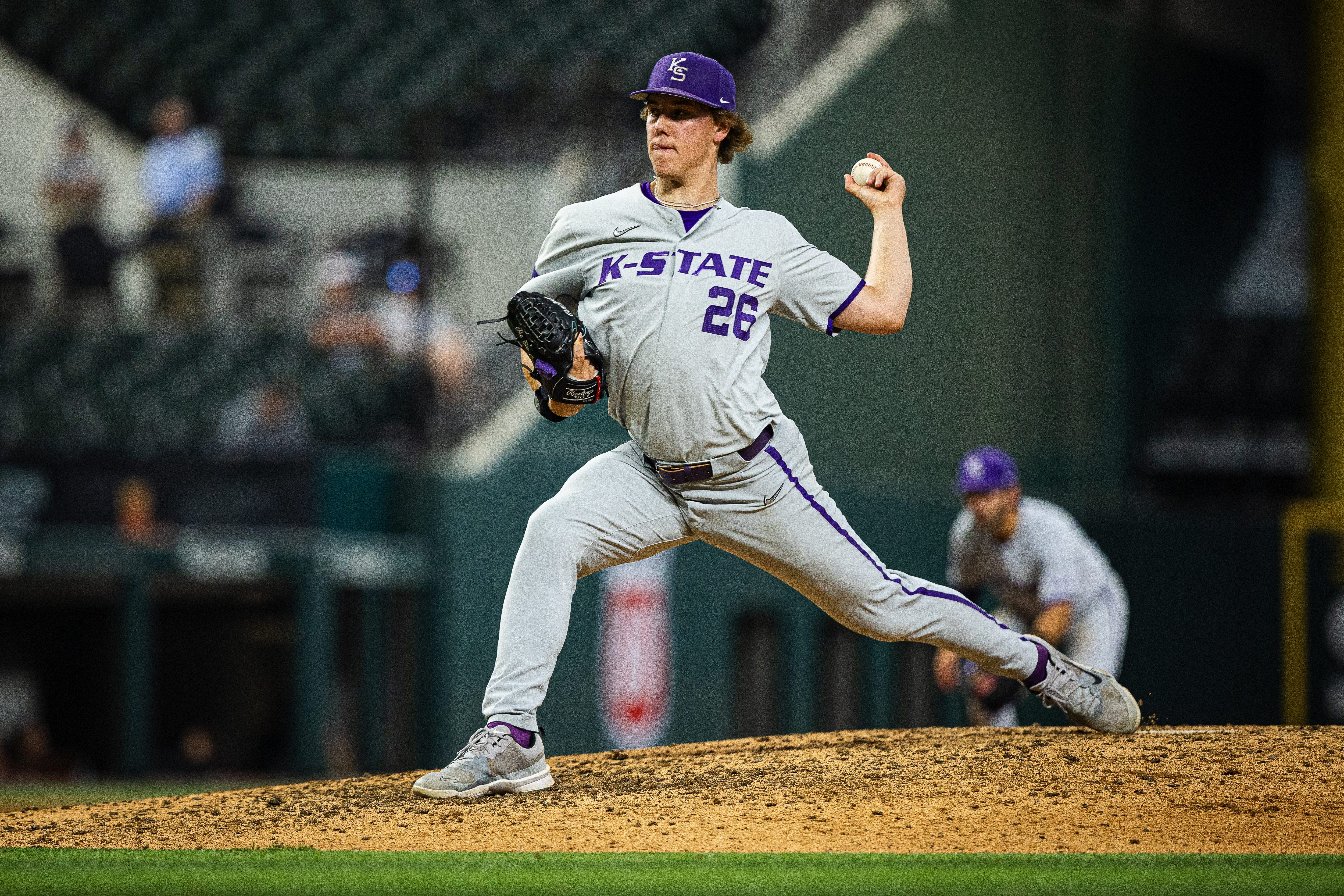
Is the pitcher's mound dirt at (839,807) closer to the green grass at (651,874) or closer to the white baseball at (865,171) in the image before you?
the green grass at (651,874)

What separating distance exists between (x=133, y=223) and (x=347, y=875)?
8.48m

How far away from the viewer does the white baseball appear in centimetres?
407

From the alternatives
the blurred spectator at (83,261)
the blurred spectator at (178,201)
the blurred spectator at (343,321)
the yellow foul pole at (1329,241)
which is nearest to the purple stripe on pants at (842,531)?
the blurred spectator at (343,321)

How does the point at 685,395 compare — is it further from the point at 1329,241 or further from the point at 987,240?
the point at 1329,241

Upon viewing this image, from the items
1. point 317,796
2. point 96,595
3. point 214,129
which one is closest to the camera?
point 317,796

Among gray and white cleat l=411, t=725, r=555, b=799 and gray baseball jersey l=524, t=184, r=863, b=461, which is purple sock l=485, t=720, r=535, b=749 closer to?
gray and white cleat l=411, t=725, r=555, b=799

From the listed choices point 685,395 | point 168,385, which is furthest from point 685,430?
point 168,385

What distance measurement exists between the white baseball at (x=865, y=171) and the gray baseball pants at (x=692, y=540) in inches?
24.9

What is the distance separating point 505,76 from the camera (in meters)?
12.7

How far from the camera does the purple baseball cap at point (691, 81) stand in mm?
3949

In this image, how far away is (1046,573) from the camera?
20.4 ft

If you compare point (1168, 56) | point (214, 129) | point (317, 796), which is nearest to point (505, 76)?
point (214, 129)

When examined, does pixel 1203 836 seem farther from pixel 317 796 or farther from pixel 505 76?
pixel 505 76

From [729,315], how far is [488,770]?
1263mm
